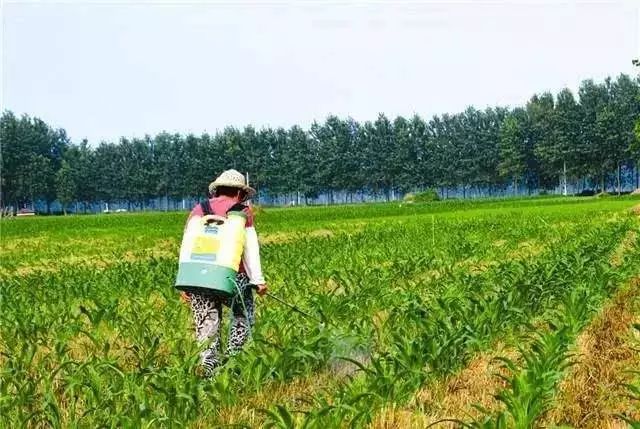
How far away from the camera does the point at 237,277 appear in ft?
19.9

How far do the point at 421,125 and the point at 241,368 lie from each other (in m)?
111

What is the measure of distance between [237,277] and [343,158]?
105 metres

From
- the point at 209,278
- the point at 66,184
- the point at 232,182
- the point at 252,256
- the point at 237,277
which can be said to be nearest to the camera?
the point at 209,278

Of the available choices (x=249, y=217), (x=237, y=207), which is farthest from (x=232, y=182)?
(x=249, y=217)

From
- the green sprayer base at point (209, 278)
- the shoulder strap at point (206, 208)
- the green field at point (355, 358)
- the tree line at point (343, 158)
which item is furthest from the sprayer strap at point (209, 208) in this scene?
the tree line at point (343, 158)

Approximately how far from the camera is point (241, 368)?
212 inches

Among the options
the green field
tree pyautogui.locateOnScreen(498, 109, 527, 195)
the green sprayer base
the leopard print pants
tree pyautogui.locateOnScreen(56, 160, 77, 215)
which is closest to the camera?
the green field

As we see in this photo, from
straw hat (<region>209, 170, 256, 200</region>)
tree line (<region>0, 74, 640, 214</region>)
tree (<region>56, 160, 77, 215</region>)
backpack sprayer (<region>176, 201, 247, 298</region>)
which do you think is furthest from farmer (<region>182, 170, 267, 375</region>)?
tree (<region>56, 160, 77, 215</region>)

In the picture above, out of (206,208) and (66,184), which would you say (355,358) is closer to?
(206,208)

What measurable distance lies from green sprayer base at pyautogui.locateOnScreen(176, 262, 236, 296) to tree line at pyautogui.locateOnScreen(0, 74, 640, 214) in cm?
9304

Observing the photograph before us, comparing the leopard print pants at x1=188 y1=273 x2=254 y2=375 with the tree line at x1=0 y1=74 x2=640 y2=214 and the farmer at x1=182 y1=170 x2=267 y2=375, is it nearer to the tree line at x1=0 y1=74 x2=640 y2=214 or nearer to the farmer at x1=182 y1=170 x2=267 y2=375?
the farmer at x1=182 y1=170 x2=267 y2=375

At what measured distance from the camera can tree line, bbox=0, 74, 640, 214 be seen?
100 m

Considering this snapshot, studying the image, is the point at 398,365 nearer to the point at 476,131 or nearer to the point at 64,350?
the point at 64,350

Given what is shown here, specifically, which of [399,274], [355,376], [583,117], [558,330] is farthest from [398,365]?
[583,117]
